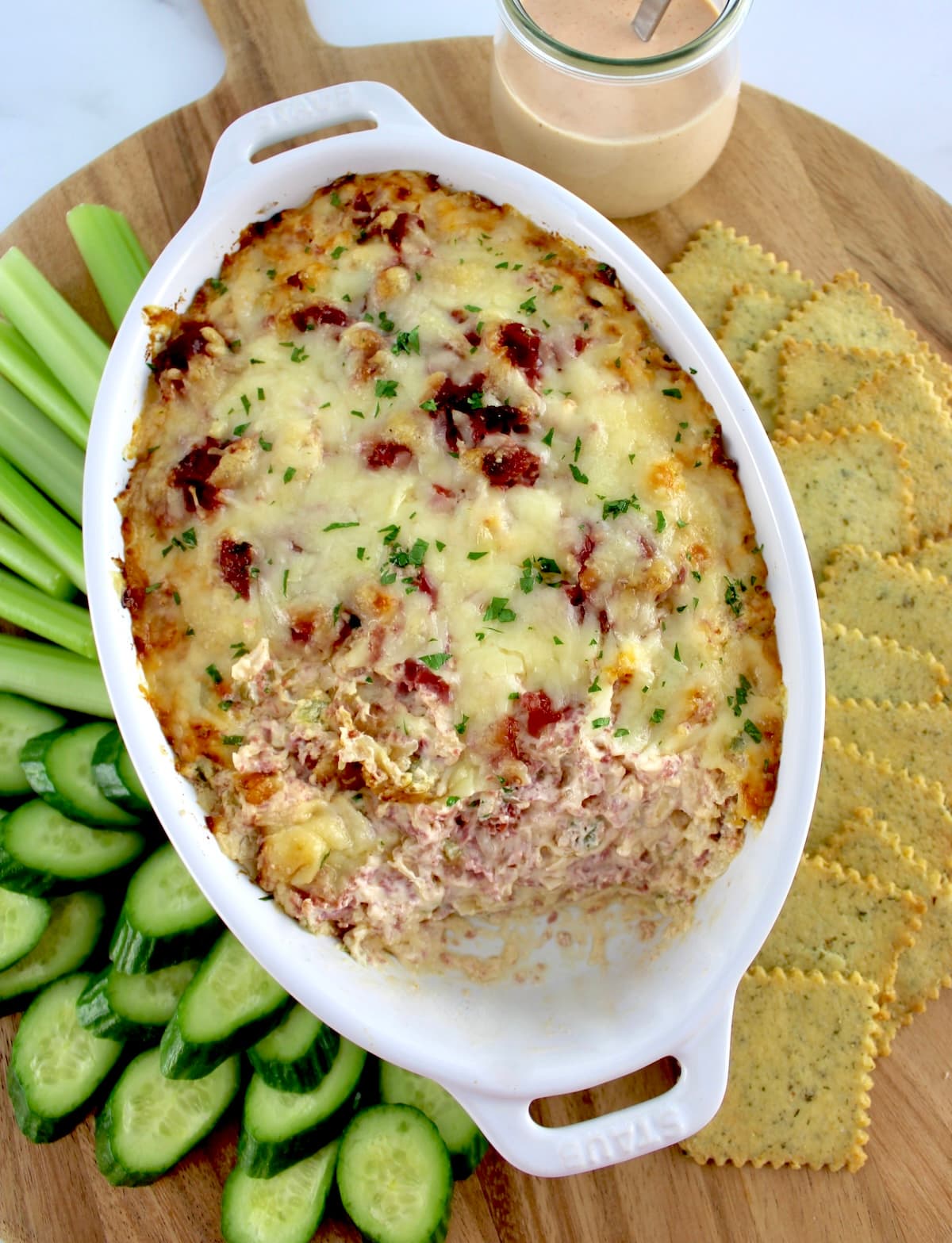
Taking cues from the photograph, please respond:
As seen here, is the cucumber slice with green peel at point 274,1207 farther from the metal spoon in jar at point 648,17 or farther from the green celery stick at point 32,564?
the metal spoon in jar at point 648,17

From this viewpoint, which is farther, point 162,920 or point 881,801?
point 881,801

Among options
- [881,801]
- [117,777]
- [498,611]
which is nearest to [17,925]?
[117,777]

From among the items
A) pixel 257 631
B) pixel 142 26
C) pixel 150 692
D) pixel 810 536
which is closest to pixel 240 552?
pixel 257 631

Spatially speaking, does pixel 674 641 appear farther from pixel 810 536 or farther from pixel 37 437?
pixel 37 437

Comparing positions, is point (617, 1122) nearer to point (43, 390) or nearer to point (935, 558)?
point (935, 558)

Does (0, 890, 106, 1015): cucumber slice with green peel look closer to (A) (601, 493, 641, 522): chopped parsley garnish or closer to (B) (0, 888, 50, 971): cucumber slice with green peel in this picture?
(B) (0, 888, 50, 971): cucumber slice with green peel

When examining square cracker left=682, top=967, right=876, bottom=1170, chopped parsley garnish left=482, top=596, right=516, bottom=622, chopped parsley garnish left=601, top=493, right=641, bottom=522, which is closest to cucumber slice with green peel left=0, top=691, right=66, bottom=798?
chopped parsley garnish left=482, top=596, right=516, bottom=622
